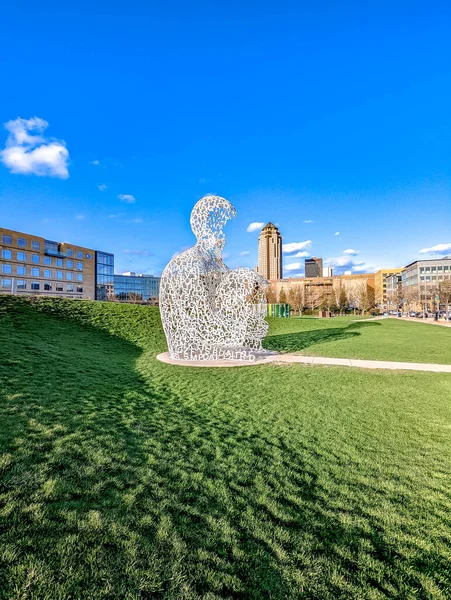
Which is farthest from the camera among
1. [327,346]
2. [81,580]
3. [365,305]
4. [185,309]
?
[365,305]

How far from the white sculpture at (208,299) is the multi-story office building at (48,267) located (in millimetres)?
37924

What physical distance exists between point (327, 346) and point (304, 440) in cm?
1126

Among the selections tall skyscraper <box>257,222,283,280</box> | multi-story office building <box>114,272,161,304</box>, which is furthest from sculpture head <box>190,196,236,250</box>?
tall skyscraper <box>257,222,283,280</box>

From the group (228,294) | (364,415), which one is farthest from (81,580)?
(228,294)

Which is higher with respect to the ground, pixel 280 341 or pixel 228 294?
pixel 228 294

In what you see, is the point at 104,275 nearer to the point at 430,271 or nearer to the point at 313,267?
the point at 430,271

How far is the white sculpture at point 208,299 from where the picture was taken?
10.5m

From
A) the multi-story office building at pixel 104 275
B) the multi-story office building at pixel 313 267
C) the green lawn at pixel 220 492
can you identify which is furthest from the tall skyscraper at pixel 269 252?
the green lawn at pixel 220 492

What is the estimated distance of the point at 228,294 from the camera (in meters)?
10.6

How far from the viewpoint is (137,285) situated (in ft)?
294

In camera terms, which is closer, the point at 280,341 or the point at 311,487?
the point at 311,487

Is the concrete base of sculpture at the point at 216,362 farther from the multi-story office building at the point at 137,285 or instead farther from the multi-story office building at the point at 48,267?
the multi-story office building at the point at 137,285

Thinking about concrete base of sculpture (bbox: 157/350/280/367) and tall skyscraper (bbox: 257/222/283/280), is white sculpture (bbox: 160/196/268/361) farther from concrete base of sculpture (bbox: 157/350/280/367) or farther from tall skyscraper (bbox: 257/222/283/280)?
tall skyscraper (bbox: 257/222/283/280)

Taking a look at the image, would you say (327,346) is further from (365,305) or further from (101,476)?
(365,305)
